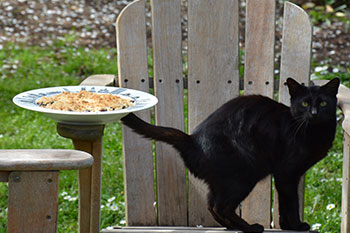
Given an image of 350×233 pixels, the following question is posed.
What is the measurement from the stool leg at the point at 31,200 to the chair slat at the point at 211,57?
3.67ft

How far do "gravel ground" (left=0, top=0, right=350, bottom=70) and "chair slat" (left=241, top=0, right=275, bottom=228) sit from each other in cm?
257

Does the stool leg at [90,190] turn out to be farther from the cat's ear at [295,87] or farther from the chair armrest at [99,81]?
the cat's ear at [295,87]

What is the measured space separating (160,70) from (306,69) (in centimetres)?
62

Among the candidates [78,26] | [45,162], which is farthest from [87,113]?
[78,26]

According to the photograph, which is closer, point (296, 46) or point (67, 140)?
point (296, 46)

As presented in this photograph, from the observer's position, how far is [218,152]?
220cm

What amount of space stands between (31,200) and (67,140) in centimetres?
237

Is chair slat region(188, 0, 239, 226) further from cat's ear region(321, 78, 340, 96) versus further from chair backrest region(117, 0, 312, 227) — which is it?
cat's ear region(321, 78, 340, 96)

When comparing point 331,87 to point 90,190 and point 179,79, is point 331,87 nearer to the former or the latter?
point 179,79

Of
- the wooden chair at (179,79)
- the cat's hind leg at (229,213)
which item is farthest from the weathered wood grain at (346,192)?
the wooden chair at (179,79)

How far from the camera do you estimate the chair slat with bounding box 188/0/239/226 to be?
8.25ft

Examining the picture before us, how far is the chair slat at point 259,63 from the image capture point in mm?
2475

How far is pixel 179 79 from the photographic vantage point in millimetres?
2531

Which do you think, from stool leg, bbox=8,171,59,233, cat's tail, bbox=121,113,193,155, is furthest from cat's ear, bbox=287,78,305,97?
stool leg, bbox=8,171,59,233
